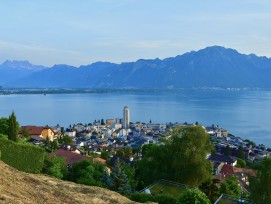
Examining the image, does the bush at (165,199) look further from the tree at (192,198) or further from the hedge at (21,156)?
the hedge at (21,156)

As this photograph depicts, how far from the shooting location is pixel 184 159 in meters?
20.0

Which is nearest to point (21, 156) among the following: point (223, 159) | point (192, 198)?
point (192, 198)

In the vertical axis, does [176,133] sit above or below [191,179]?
above

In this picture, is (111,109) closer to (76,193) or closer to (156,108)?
(156,108)

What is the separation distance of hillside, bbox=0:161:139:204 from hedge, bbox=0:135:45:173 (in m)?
4.51

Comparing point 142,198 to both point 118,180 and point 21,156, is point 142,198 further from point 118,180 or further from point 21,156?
point 21,156

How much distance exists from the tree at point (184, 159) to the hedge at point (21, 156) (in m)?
7.78

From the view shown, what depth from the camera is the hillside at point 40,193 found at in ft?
26.9

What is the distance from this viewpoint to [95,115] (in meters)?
150

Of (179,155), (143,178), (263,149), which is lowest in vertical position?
(263,149)

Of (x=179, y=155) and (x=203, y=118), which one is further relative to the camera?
(x=203, y=118)

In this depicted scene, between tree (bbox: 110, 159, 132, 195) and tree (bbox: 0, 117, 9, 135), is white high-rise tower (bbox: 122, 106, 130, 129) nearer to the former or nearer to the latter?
tree (bbox: 0, 117, 9, 135)

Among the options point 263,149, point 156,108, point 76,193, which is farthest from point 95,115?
point 76,193

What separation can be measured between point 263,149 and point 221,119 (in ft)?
196
